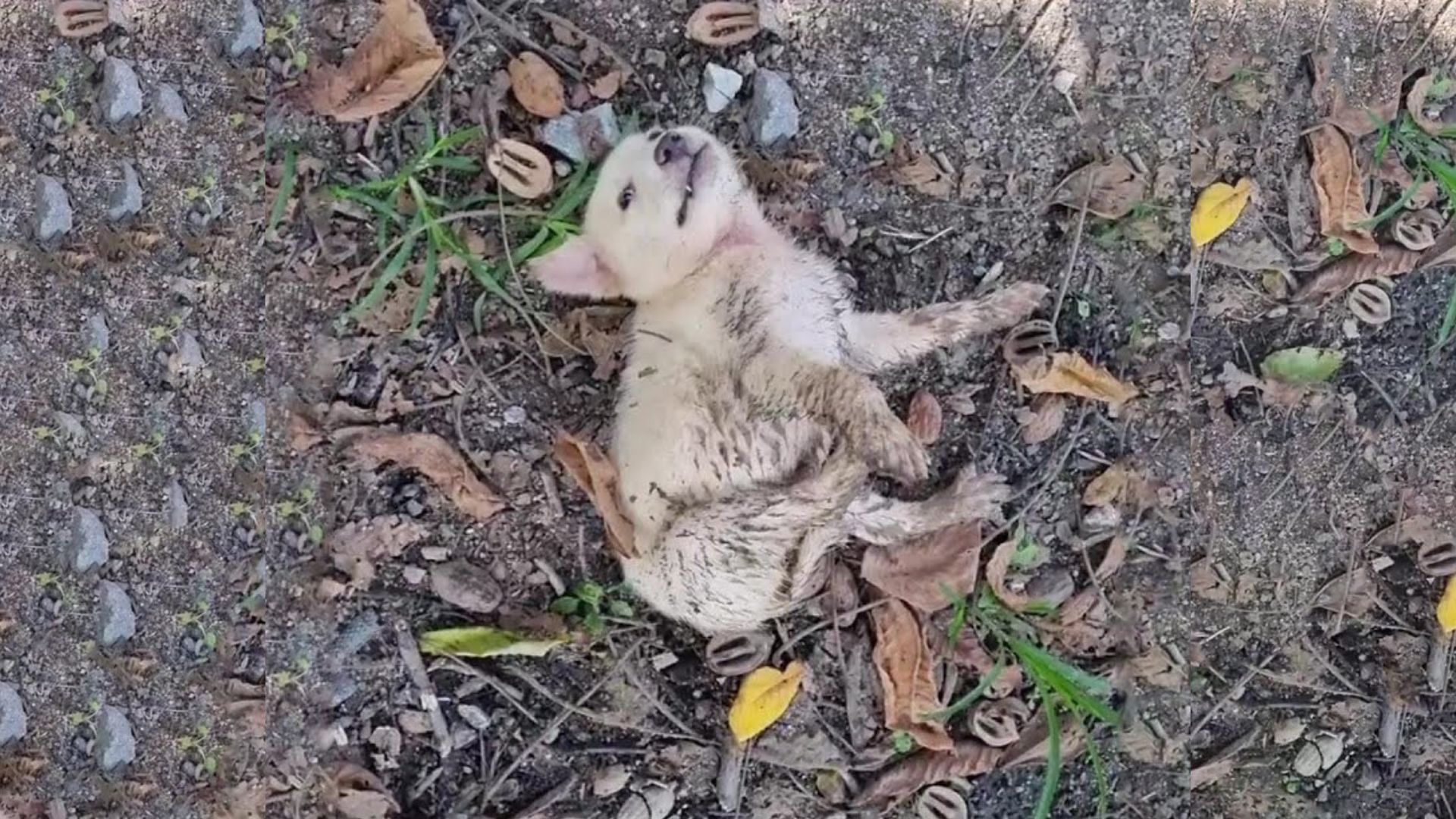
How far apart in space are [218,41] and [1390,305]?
1.85 m

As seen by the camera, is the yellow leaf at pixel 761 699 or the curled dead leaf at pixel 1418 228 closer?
the yellow leaf at pixel 761 699

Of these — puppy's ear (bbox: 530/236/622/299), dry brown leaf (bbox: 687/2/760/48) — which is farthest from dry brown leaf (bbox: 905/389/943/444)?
dry brown leaf (bbox: 687/2/760/48)

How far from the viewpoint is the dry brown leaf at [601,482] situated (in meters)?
1.73

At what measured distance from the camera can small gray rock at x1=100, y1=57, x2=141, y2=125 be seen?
1754 mm

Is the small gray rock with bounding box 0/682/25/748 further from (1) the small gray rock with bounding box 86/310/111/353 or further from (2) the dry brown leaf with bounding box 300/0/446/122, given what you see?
(2) the dry brown leaf with bounding box 300/0/446/122

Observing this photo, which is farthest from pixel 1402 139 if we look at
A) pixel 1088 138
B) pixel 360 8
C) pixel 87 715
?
pixel 87 715

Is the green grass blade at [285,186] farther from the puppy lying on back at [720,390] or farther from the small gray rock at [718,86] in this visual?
the small gray rock at [718,86]

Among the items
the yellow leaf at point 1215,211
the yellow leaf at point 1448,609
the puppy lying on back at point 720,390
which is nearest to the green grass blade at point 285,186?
the puppy lying on back at point 720,390

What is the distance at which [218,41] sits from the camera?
177cm

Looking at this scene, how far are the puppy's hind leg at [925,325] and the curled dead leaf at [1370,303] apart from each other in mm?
540

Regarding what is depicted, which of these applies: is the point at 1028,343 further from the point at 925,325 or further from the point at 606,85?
the point at 606,85

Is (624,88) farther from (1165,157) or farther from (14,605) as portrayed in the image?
(14,605)

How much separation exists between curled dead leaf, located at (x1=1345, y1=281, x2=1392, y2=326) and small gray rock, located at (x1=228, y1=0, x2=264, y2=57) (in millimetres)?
1731

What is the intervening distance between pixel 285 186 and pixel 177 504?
495mm
